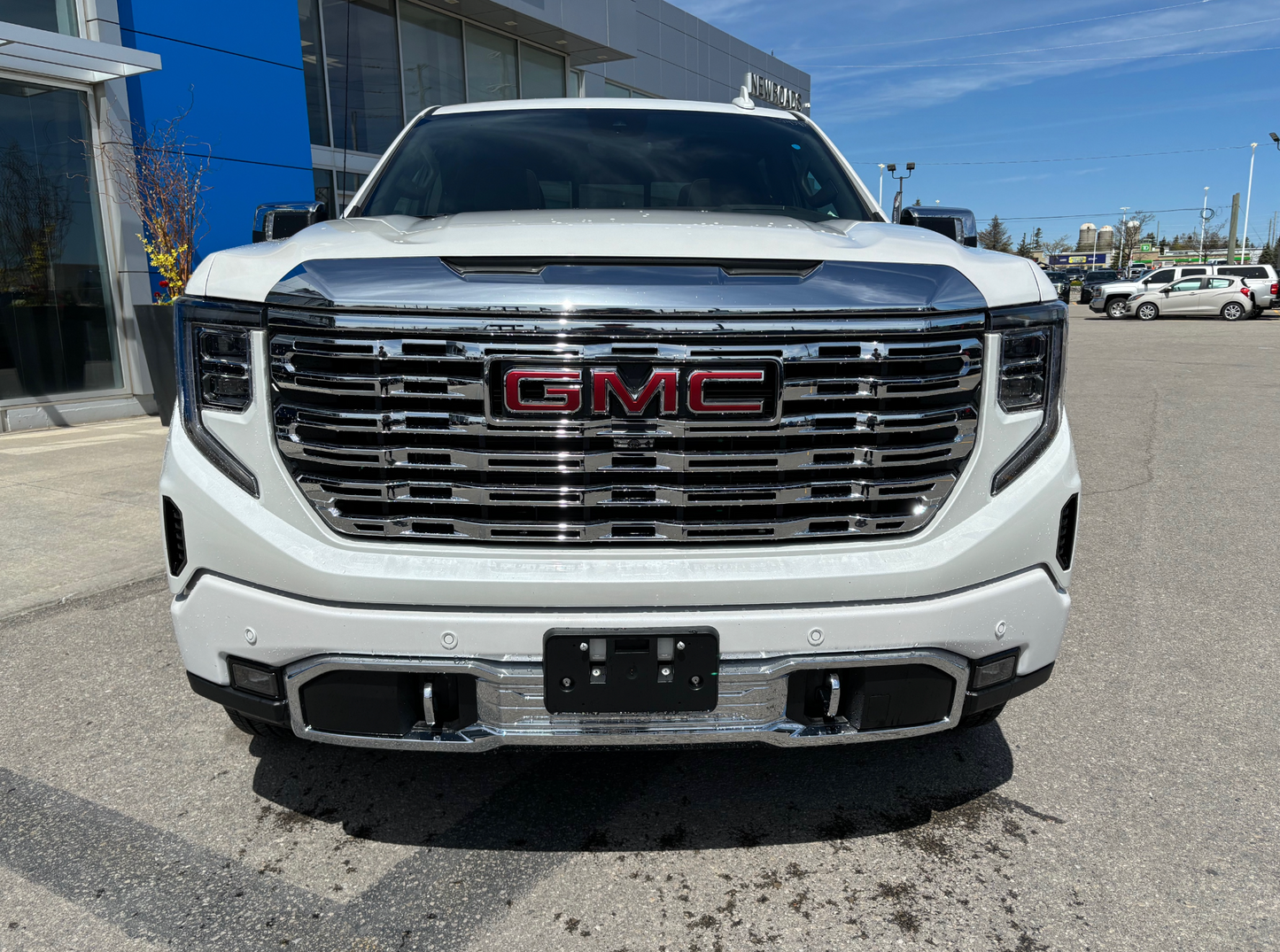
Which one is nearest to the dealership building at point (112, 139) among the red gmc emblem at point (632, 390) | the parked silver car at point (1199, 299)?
the red gmc emblem at point (632, 390)

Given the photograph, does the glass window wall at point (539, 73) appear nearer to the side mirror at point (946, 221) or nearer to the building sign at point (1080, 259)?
the side mirror at point (946, 221)

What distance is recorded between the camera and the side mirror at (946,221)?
3.54m

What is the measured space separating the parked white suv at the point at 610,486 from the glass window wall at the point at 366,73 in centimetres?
1263

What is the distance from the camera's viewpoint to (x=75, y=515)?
5.82 m

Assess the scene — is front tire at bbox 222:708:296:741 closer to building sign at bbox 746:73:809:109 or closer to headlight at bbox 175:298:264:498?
headlight at bbox 175:298:264:498

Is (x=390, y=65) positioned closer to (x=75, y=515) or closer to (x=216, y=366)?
(x=75, y=515)

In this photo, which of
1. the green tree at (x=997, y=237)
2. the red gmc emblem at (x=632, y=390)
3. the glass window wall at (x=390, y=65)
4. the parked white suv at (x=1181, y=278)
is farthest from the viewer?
the green tree at (x=997, y=237)

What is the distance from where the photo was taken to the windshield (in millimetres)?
3418

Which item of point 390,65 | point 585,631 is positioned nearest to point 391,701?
point 585,631

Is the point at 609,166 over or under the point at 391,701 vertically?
over

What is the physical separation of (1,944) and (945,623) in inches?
84.7

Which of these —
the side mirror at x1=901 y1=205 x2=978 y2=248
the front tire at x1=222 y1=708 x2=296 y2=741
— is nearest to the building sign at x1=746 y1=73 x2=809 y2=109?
the side mirror at x1=901 y1=205 x2=978 y2=248

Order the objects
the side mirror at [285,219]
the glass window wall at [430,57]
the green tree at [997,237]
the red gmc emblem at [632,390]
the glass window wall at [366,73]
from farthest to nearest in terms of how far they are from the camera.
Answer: the green tree at [997,237]
the glass window wall at [430,57]
the glass window wall at [366,73]
the side mirror at [285,219]
the red gmc emblem at [632,390]

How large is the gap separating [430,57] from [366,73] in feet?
4.78
